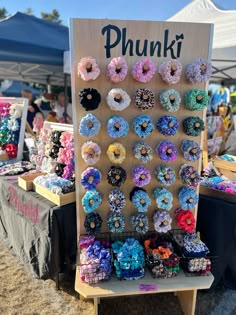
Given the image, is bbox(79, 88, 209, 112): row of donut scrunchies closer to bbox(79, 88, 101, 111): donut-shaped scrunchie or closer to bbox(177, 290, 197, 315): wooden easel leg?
bbox(79, 88, 101, 111): donut-shaped scrunchie

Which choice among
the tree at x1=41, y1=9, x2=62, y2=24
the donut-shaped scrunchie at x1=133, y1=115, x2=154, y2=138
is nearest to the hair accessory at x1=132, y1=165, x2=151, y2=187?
the donut-shaped scrunchie at x1=133, y1=115, x2=154, y2=138

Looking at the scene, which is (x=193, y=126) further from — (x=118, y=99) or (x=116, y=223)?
(x=116, y=223)

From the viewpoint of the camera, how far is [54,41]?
13.7 ft

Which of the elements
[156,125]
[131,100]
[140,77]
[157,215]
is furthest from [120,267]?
[140,77]

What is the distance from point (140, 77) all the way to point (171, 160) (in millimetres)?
522

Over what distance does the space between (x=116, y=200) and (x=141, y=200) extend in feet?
0.50

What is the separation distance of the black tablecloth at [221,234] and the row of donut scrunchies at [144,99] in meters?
0.72

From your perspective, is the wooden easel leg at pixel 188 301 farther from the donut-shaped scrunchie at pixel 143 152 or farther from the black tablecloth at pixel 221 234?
the donut-shaped scrunchie at pixel 143 152

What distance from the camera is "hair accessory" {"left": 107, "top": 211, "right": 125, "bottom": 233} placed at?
1646 millimetres

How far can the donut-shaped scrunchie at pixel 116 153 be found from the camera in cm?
152

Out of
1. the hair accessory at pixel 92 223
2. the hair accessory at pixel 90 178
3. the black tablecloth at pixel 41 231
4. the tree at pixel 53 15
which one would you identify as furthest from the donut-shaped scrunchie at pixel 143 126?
the tree at pixel 53 15

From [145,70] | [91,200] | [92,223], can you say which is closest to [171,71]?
[145,70]

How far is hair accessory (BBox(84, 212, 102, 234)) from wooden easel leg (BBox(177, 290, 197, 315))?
69 cm

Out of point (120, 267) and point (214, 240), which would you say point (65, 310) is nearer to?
point (120, 267)
